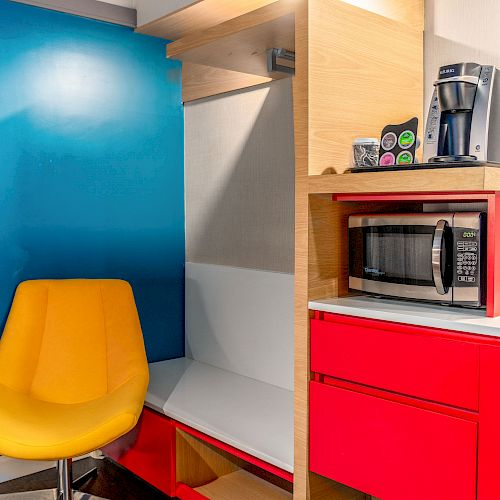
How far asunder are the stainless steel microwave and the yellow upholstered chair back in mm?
1143

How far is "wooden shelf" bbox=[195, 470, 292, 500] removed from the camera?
2.67 m

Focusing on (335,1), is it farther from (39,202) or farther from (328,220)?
(39,202)

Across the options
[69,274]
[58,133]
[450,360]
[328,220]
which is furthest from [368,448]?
[58,133]

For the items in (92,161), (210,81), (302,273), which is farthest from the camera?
(210,81)

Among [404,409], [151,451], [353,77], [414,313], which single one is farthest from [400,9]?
[151,451]

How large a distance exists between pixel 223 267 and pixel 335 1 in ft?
5.22

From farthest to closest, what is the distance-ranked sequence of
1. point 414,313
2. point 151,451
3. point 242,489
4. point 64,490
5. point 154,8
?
point 154,8 < point 151,451 < point 242,489 < point 64,490 < point 414,313

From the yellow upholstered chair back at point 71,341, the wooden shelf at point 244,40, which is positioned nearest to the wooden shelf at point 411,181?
the wooden shelf at point 244,40

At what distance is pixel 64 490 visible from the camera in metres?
2.61

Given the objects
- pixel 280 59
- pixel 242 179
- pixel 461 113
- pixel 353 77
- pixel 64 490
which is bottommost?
pixel 64 490

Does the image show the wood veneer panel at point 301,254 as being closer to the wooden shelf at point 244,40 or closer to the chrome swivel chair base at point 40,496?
the wooden shelf at point 244,40

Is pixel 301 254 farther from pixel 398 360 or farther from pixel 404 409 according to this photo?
pixel 404 409

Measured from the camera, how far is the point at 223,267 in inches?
132

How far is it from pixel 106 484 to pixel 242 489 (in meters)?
0.68
